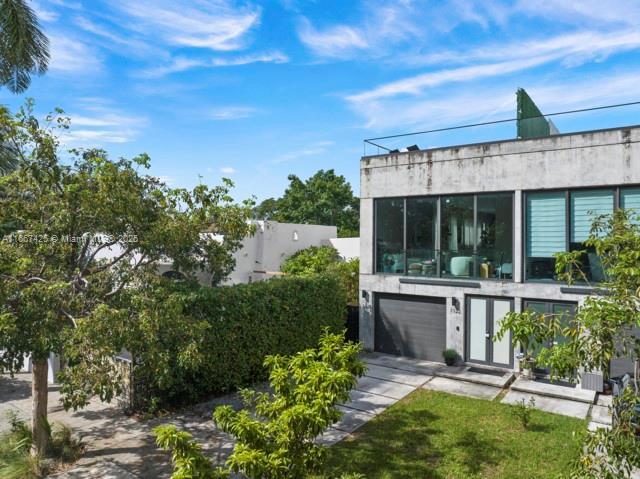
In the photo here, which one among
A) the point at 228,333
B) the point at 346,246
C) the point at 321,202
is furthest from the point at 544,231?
the point at 321,202

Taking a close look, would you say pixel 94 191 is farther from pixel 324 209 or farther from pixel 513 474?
pixel 324 209

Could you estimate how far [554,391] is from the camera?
10711 millimetres

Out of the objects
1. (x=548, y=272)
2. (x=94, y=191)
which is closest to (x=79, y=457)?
(x=94, y=191)

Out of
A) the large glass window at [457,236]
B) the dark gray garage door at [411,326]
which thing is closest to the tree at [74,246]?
the large glass window at [457,236]

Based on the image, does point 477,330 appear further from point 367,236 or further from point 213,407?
point 213,407

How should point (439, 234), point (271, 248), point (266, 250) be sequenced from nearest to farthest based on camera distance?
1. point (439, 234)
2. point (266, 250)
3. point (271, 248)

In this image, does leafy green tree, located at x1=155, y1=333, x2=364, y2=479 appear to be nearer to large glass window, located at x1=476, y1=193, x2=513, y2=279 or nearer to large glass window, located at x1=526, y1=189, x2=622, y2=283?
large glass window, located at x1=476, y1=193, x2=513, y2=279

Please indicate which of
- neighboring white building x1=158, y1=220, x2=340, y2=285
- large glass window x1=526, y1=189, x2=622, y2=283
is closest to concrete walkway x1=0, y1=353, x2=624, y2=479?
large glass window x1=526, y1=189, x2=622, y2=283

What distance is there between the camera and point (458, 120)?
13.3 meters

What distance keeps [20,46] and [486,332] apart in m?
18.5

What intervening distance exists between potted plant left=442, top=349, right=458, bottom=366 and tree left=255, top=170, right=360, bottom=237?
97.5 feet

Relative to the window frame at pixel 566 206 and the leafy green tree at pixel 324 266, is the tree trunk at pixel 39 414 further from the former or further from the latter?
the window frame at pixel 566 206

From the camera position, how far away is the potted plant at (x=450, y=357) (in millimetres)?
12984

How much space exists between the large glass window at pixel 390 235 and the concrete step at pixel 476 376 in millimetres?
3512
